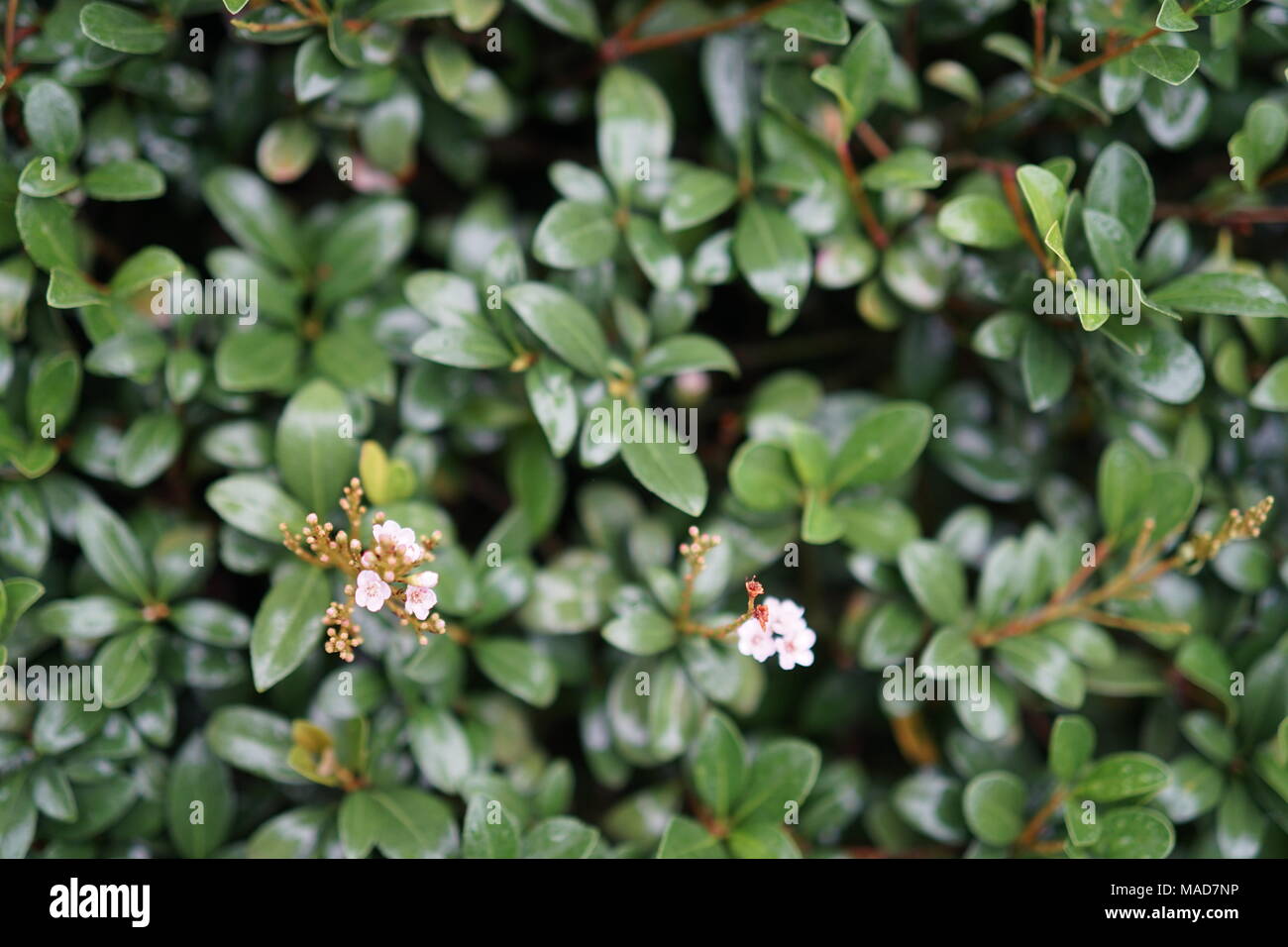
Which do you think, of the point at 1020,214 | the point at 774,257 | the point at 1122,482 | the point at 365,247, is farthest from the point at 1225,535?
the point at 365,247

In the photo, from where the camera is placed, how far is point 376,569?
4.27 feet

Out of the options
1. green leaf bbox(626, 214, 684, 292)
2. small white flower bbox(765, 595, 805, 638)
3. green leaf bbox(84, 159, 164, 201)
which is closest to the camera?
small white flower bbox(765, 595, 805, 638)

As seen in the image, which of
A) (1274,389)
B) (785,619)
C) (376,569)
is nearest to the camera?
(376,569)

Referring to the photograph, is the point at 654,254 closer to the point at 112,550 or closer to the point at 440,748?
the point at 440,748

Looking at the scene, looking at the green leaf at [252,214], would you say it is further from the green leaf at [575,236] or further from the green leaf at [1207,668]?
the green leaf at [1207,668]

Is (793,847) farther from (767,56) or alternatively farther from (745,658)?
(767,56)

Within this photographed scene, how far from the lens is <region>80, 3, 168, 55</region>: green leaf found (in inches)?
57.0

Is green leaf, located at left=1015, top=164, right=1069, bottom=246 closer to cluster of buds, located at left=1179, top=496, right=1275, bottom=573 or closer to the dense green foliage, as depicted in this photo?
the dense green foliage

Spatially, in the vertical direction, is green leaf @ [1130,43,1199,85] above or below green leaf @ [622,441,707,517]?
above

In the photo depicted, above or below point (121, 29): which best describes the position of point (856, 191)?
below

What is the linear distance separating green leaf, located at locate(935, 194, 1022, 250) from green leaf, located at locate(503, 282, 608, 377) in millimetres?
532

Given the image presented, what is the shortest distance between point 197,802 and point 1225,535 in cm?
158

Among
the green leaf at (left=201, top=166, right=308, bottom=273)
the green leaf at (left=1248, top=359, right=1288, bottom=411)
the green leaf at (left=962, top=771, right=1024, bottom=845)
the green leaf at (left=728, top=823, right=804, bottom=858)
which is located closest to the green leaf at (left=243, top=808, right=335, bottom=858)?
the green leaf at (left=728, top=823, right=804, bottom=858)
